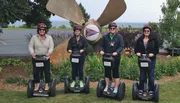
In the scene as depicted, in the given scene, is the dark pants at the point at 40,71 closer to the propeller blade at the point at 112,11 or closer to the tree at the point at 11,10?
the tree at the point at 11,10

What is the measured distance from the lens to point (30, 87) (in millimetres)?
6500

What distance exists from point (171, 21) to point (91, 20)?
416cm

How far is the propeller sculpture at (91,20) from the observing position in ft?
32.8

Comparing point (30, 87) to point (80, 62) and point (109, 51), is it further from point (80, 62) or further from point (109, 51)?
point (109, 51)

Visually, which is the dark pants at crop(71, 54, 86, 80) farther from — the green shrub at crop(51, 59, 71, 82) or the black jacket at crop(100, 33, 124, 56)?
the green shrub at crop(51, 59, 71, 82)

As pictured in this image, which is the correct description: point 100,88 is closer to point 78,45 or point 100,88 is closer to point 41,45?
point 78,45

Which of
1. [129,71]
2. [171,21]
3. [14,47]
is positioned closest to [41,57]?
[129,71]

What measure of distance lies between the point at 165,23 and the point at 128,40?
180 centimetres

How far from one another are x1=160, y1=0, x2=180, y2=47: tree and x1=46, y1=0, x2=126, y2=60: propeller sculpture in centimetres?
362

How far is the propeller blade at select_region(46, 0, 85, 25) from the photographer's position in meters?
9.73

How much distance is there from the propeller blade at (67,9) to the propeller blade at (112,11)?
0.68 meters

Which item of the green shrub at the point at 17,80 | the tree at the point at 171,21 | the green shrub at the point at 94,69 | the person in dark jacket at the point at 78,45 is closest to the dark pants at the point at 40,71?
the person in dark jacket at the point at 78,45

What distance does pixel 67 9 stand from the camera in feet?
33.6

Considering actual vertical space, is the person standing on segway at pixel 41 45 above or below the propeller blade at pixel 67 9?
below
